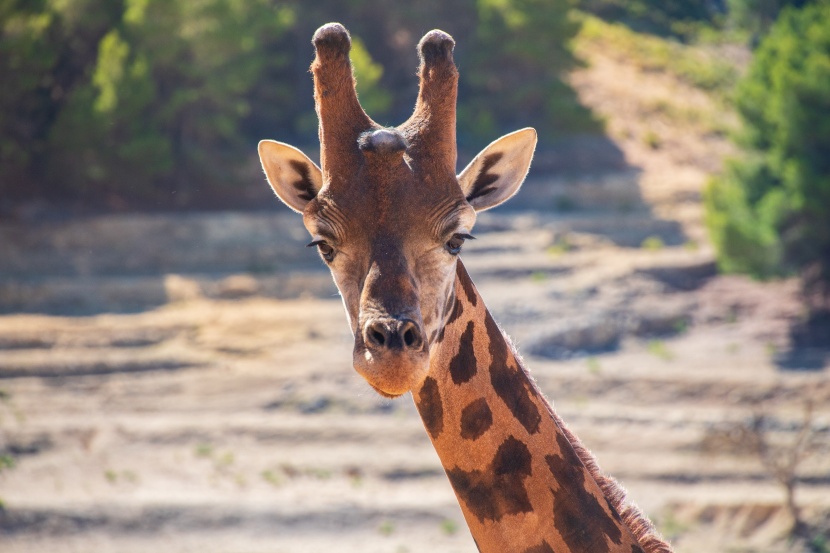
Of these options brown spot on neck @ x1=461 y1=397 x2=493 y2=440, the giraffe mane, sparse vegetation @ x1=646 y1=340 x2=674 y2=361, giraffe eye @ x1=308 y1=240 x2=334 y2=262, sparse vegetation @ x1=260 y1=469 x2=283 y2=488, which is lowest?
sparse vegetation @ x1=260 y1=469 x2=283 y2=488

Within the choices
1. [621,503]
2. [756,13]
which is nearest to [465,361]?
[621,503]

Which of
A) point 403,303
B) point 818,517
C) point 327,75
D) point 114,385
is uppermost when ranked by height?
point 327,75

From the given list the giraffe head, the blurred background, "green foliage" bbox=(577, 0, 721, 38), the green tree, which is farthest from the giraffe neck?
"green foliage" bbox=(577, 0, 721, 38)

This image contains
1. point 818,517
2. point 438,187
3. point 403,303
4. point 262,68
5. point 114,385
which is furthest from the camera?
point 262,68

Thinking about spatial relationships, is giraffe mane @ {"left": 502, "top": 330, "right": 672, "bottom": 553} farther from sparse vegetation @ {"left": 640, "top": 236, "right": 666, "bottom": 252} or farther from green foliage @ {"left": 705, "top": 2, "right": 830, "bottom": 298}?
sparse vegetation @ {"left": 640, "top": 236, "right": 666, "bottom": 252}

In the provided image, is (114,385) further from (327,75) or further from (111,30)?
(327,75)

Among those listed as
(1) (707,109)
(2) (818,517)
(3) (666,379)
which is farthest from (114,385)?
(1) (707,109)

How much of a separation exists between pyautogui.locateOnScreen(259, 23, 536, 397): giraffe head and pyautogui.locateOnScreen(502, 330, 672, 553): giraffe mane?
69 centimetres

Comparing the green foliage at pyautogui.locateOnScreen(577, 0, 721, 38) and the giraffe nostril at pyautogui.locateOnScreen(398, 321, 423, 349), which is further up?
the green foliage at pyautogui.locateOnScreen(577, 0, 721, 38)

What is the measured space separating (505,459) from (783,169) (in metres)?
26.1

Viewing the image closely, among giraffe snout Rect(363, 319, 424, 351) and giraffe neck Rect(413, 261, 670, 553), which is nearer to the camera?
giraffe snout Rect(363, 319, 424, 351)

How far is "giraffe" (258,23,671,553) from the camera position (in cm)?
420

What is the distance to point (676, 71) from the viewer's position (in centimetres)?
4766

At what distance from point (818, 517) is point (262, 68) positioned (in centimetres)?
2468
